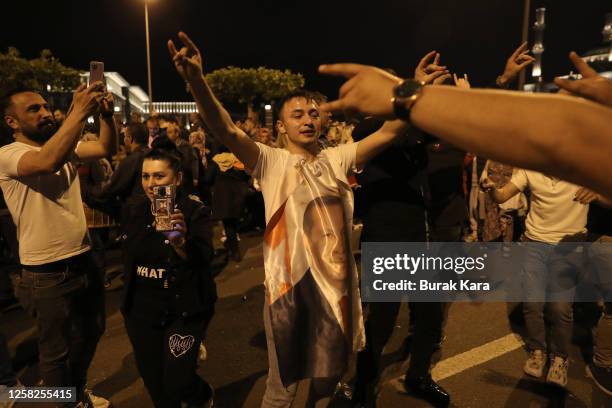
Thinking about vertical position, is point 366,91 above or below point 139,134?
below

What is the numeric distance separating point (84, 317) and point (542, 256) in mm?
3514

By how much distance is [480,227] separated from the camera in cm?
720

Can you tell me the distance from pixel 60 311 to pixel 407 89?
8.58 feet

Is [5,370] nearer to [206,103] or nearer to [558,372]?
[206,103]

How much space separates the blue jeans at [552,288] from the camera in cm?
338

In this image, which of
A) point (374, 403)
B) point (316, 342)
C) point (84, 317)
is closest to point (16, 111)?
point (84, 317)

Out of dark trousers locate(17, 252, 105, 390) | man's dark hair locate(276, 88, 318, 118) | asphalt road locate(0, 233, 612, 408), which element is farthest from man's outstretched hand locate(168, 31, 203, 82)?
asphalt road locate(0, 233, 612, 408)

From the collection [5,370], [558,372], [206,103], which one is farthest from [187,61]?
[558,372]

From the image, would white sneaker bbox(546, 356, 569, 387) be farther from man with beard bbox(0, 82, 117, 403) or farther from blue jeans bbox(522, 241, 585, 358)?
man with beard bbox(0, 82, 117, 403)

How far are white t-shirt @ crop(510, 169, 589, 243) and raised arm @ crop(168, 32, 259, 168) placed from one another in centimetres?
235

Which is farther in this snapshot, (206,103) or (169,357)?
(169,357)

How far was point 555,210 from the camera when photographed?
11.4 feet

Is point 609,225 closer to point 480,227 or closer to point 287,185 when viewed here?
point 287,185

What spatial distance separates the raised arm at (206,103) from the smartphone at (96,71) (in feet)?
2.59
